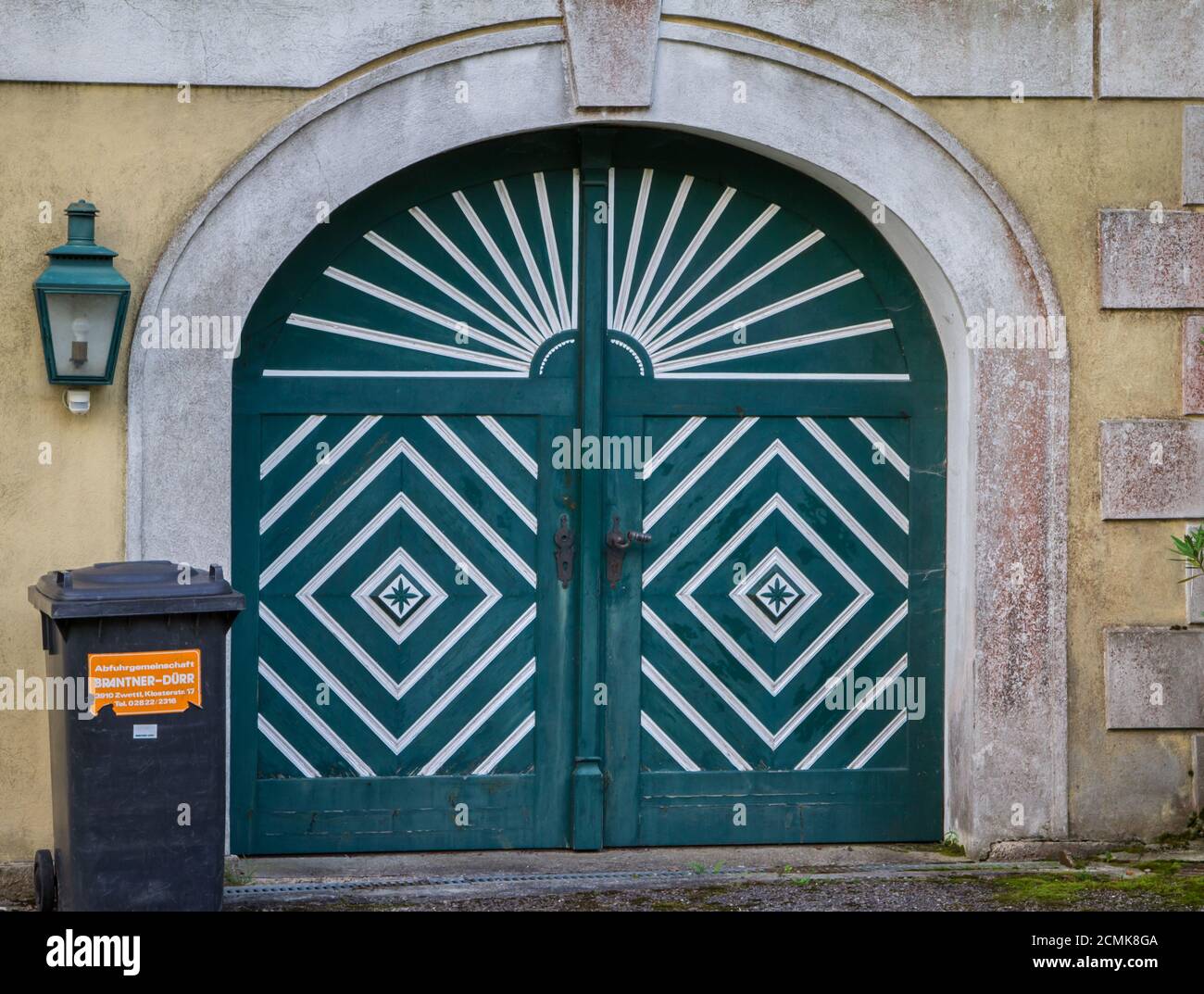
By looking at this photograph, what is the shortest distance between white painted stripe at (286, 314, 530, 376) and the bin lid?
4.07ft

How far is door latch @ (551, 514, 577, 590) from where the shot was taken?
645 centimetres

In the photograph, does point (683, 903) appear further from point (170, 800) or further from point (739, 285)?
point (739, 285)

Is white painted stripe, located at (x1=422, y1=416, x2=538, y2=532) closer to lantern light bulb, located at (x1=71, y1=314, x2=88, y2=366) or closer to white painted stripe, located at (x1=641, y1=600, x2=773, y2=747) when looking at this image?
white painted stripe, located at (x1=641, y1=600, x2=773, y2=747)

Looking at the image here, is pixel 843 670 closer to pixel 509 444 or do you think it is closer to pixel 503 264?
pixel 509 444

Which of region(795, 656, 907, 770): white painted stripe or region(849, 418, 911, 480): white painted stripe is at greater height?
region(849, 418, 911, 480): white painted stripe

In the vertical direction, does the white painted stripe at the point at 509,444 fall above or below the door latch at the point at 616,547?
above

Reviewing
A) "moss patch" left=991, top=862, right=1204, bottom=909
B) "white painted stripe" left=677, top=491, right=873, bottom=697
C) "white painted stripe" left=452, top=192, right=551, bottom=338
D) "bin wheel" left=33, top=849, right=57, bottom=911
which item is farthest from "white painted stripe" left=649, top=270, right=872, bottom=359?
A: "bin wheel" left=33, top=849, right=57, bottom=911

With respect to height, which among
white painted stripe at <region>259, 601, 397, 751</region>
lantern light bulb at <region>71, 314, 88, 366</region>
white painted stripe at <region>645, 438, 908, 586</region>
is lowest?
white painted stripe at <region>259, 601, 397, 751</region>

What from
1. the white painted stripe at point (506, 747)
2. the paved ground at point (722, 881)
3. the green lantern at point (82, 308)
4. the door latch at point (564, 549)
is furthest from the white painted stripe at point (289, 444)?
the paved ground at point (722, 881)

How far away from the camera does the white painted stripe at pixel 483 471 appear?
641 centimetres

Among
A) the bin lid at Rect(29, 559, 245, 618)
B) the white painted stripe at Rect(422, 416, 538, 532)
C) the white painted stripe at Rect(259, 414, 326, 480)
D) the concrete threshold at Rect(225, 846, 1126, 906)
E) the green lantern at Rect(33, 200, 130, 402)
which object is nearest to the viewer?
the bin lid at Rect(29, 559, 245, 618)

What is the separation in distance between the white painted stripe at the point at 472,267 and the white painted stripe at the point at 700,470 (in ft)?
2.54

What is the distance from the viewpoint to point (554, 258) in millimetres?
6449

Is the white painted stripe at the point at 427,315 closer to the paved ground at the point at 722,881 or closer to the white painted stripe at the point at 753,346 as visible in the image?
the white painted stripe at the point at 753,346
